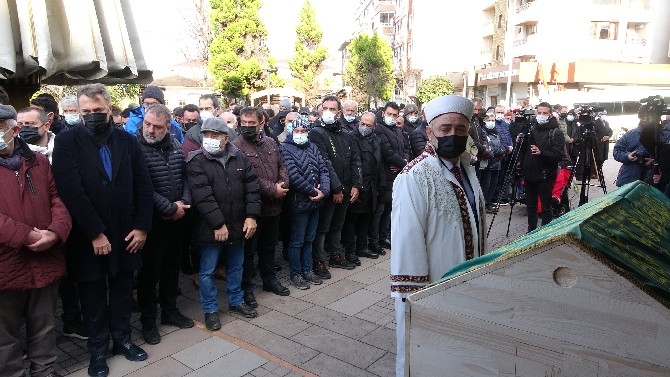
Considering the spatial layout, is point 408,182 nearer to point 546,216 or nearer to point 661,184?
point 661,184

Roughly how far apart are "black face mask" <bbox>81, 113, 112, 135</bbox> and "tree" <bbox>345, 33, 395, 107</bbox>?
125 feet

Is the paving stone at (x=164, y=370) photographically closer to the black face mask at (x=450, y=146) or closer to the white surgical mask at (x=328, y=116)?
the black face mask at (x=450, y=146)

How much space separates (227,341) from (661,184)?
16.1ft

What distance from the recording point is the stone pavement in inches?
146

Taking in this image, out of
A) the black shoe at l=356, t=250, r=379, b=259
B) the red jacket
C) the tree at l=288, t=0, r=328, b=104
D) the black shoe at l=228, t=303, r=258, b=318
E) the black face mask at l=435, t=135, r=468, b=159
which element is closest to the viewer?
the black face mask at l=435, t=135, r=468, b=159

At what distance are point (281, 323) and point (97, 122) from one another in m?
2.40

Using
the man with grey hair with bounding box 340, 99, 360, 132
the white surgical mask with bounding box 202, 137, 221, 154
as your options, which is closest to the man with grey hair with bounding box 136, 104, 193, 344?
the white surgical mask with bounding box 202, 137, 221, 154

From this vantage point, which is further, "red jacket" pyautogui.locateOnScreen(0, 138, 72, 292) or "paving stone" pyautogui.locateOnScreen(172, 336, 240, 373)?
"paving stone" pyautogui.locateOnScreen(172, 336, 240, 373)

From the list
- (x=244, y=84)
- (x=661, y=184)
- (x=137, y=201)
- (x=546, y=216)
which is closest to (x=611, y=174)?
(x=546, y=216)

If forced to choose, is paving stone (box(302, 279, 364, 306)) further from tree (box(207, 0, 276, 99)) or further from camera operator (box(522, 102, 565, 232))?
tree (box(207, 0, 276, 99))

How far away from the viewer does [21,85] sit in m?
4.61

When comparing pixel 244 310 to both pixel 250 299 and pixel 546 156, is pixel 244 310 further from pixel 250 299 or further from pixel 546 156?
pixel 546 156

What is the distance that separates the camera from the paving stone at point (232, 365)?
3641 millimetres

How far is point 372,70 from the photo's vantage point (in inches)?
1620
